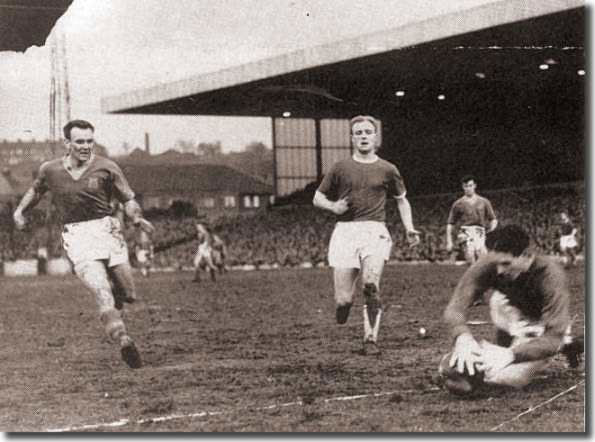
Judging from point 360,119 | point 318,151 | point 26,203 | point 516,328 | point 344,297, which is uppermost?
point 360,119

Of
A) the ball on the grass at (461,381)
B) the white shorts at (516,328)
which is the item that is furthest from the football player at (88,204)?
the white shorts at (516,328)

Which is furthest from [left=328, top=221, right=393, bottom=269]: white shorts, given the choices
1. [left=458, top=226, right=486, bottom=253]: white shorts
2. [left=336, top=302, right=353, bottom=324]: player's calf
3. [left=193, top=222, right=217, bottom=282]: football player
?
[left=193, top=222, right=217, bottom=282]: football player

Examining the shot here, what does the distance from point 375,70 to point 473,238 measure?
1.18 meters

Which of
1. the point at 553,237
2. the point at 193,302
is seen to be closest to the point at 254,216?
the point at 193,302

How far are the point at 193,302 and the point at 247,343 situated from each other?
1.39 meters

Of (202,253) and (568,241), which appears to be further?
(202,253)

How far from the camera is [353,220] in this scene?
609 cm

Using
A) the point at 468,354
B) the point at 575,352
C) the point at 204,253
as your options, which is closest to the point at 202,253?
the point at 204,253

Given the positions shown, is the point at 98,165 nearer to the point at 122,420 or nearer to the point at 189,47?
the point at 189,47

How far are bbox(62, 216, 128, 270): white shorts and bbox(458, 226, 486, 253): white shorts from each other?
79.1 inches

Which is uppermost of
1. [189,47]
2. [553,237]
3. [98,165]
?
[189,47]

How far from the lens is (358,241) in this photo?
6.12m

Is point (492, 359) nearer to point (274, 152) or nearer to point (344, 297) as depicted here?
point (344, 297)

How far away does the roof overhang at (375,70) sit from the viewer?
6109 millimetres
